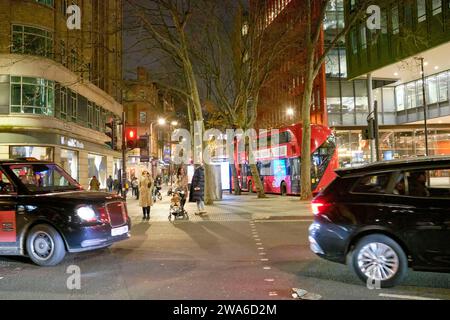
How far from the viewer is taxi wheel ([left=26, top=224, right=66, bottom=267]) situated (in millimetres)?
8414

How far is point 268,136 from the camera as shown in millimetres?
29672

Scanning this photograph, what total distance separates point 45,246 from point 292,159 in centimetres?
1940

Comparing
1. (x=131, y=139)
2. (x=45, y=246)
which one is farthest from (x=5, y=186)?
(x=131, y=139)

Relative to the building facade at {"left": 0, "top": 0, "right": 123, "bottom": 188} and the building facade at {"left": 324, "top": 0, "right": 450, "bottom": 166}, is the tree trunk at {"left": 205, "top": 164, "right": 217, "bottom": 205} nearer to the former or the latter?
the building facade at {"left": 0, "top": 0, "right": 123, "bottom": 188}

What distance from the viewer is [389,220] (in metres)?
6.43

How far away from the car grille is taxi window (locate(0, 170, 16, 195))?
1.84 metres

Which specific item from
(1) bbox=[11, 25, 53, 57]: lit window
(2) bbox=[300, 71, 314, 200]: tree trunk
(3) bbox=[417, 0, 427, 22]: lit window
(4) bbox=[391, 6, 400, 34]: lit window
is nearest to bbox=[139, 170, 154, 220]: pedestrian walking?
(2) bbox=[300, 71, 314, 200]: tree trunk

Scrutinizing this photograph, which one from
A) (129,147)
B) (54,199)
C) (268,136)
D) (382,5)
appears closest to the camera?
(54,199)

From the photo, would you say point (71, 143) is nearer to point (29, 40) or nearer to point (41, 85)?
point (41, 85)
